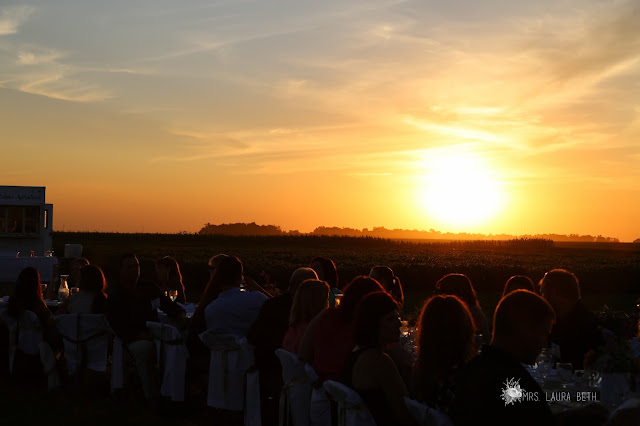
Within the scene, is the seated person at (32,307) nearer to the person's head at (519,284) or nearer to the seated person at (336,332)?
the seated person at (336,332)

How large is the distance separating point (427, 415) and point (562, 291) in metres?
2.90

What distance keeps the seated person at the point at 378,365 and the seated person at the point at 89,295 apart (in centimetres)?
462

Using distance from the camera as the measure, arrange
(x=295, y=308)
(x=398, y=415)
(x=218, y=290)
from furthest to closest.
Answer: (x=218, y=290) < (x=295, y=308) < (x=398, y=415)

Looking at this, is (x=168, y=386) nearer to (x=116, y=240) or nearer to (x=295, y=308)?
(x=295, y=308)

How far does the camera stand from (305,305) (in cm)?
544

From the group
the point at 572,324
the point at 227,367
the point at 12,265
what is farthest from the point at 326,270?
the point at 12,265

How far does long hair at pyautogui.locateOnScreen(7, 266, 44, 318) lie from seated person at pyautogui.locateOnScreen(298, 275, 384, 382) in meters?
4.18

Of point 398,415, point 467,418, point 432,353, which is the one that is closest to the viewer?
point 467,418

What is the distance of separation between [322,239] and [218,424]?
70.2 meters

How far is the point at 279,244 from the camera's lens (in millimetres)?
74500

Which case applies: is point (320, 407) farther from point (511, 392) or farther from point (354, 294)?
point (511, 392)

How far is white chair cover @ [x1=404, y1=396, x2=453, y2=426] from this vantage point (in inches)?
121

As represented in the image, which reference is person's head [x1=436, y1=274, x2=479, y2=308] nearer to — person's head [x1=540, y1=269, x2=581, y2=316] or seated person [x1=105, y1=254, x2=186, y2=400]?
person's head [x1=540, y1=269, x2=581, y2=316]

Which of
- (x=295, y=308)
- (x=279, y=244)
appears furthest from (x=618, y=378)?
(x=279, y=244)
